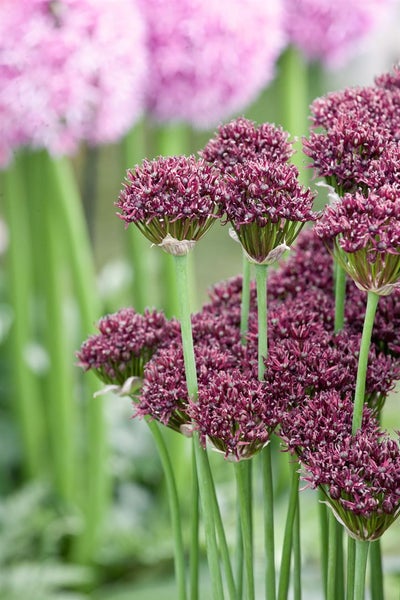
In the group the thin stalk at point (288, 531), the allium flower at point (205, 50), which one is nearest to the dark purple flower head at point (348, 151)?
the thin stalk at point (288, 531)

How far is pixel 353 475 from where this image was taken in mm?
341

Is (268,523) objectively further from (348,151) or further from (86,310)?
(86,310)

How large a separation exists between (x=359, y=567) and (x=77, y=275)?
0.95 meters

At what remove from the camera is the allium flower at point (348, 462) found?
1.12 ft

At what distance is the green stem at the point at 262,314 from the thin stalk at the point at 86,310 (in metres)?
0.87

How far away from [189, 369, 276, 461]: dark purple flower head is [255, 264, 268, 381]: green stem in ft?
0.04

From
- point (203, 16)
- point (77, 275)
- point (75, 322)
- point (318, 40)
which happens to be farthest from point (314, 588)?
point (75, 322)

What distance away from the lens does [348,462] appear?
13.8 inches

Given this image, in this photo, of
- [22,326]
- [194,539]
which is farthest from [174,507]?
[22,326]

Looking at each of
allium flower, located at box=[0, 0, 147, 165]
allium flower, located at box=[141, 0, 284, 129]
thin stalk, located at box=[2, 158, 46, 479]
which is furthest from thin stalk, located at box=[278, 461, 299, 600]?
thin stalk, located at box=[2, 158, 46, 479]

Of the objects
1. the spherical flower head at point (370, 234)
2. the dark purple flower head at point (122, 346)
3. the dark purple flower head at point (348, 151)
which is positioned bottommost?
the dark purple flower head at point (122, 346)

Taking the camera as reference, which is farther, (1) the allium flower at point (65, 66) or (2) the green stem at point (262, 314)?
(1) the allium flower at point (65, 66)

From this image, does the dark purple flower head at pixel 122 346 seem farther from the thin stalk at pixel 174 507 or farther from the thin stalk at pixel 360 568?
the thin stalk at pixel 360 568

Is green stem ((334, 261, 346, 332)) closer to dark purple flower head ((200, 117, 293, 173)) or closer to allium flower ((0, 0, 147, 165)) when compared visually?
dark purple flower head ((200, 117, 293, 173))
